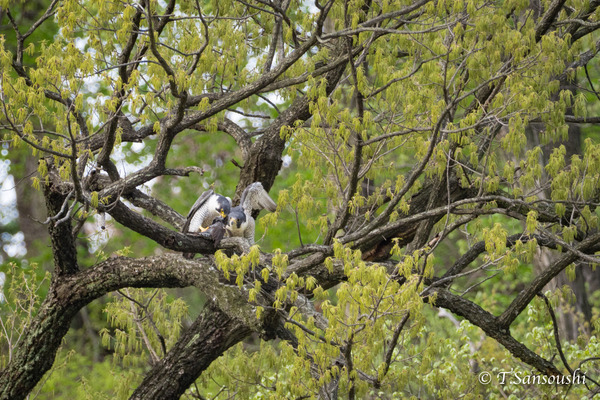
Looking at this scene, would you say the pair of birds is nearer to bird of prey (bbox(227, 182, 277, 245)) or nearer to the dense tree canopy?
bird of prey (bbox(227, 182, 277, 245))

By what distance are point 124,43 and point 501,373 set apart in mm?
5153

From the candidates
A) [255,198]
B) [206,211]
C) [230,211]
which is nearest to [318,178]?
[255,198]

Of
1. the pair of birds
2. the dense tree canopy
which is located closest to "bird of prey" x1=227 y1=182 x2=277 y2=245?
the pair of birds

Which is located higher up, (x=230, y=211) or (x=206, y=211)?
(x=206, y=211)

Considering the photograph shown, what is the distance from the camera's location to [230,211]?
618 cm

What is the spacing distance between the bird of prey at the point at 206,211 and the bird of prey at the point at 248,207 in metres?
0.10

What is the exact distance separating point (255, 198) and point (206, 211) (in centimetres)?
47

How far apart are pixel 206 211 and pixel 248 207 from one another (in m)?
0.39

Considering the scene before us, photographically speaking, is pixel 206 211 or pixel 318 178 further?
pixel 206 211

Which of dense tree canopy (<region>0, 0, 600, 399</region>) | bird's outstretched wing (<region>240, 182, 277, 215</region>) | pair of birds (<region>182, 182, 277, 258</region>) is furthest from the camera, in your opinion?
bird's outstretched wing (<region>240, 182, 277, 215</region>)

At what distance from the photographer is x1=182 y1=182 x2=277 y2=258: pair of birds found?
6148mm

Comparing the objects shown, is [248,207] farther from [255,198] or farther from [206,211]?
[206,211]

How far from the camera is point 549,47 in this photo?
548cm

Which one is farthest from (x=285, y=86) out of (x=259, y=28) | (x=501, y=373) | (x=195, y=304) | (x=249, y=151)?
(x=195, y=304)
